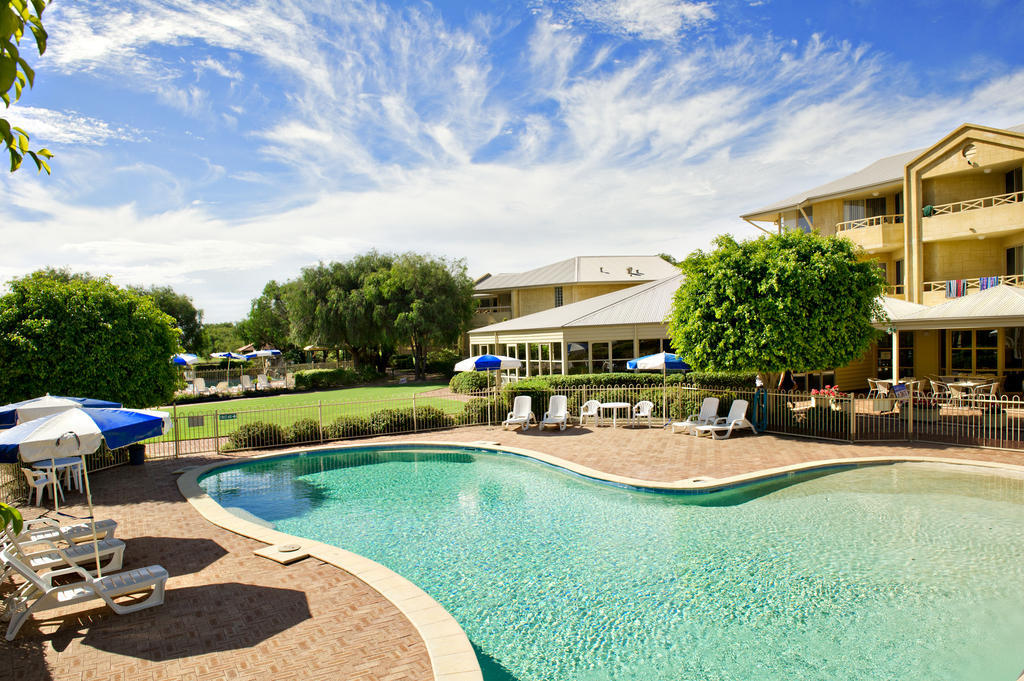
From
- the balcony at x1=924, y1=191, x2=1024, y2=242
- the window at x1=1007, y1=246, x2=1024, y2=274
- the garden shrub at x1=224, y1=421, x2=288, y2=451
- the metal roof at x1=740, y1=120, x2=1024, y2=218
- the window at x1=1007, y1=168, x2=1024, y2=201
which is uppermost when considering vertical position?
the metal roof at x1=740, y1=120, x2=1024, y2=218

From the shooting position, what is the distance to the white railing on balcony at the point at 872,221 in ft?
79.1

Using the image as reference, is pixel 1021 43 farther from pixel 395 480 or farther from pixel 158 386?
pixel 158 386

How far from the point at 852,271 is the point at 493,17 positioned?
38.8 ft

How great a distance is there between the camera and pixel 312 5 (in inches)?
466

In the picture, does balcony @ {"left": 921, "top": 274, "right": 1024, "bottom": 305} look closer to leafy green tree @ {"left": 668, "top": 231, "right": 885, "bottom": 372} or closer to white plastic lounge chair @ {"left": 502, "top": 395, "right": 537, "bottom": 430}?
leafy green tree @ {"left": 668, "top": 231, "right": 885, "bottom": 372}

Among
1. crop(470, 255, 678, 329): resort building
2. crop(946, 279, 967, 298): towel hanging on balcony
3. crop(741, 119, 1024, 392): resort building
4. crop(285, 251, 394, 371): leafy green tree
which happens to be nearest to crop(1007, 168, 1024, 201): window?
crop(741, 119, 1024, 392): resort building

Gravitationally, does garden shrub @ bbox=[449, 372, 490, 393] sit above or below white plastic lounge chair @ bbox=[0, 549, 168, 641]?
above

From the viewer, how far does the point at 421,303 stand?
4181 centimetres

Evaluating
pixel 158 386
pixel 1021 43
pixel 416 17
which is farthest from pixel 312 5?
pixel 1021 43

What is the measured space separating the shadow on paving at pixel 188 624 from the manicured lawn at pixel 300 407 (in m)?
10.2

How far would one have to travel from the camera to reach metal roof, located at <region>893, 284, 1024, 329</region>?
657 inches

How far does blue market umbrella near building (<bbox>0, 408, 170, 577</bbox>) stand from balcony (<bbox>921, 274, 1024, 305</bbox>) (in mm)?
25675

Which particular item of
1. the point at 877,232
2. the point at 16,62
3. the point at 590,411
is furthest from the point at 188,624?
the point at 877,232

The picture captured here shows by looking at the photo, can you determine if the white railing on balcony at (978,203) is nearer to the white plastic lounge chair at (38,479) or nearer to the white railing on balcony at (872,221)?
the white railing on balcony at (872,221)
